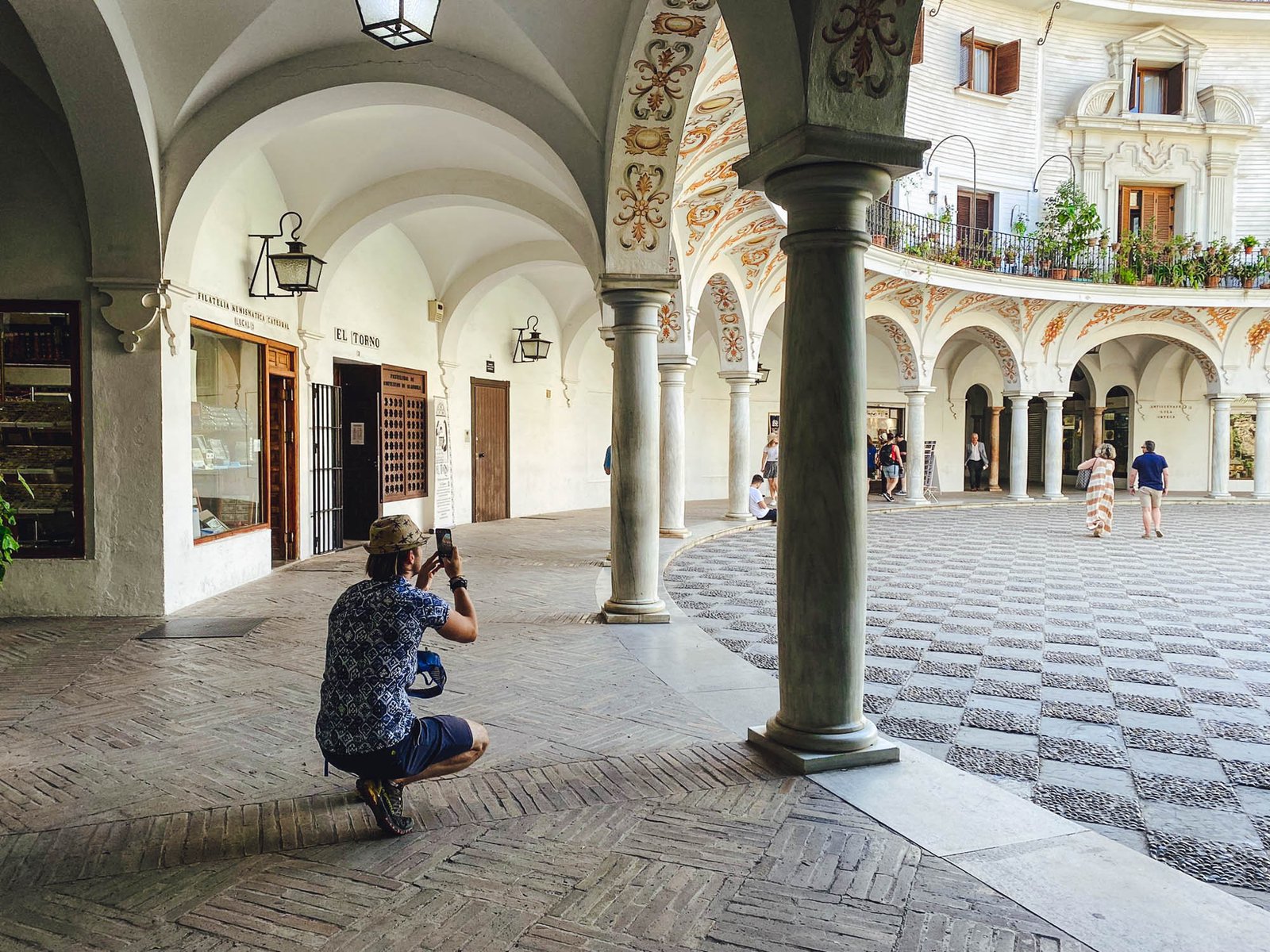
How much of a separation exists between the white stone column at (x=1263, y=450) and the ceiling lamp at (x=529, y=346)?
18245 mm

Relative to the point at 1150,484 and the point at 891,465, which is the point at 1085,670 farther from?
the point at 891,465

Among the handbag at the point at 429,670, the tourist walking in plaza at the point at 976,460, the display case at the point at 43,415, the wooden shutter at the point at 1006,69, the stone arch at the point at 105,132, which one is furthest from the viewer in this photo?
the tourist walking in plaza at the point at 976,460

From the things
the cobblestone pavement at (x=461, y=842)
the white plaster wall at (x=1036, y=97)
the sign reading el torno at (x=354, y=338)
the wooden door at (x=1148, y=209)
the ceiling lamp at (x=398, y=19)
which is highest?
the white plaster wall at (x=1036, y=97)

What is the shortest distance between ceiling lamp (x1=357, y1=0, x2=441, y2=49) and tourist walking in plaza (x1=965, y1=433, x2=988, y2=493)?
22133 mm

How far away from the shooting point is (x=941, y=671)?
5.80 m

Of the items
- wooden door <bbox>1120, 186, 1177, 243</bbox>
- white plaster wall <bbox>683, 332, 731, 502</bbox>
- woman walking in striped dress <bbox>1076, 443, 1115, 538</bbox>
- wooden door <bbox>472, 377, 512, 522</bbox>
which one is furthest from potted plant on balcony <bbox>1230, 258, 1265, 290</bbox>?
wooden door <bbox>472, 377, 512, 522</bbox>

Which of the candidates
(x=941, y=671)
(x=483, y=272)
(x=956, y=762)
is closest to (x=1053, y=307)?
(x=483, y=272)

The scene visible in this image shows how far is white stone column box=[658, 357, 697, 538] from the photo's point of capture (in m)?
12.7

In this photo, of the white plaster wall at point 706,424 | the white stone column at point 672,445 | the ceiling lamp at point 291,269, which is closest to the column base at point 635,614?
the ceiling lamp at point 291,269

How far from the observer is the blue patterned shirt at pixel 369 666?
302cm

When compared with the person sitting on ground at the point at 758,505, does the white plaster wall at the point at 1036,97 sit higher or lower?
higher

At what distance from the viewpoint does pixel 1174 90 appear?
22.5 m

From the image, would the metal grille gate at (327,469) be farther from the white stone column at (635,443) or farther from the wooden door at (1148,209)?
the wooden door at (1148,209)

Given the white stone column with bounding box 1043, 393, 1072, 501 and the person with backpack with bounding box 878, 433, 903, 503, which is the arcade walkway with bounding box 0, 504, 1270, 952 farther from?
the white stone column with bounding box 1043, 393, 1072, 501
